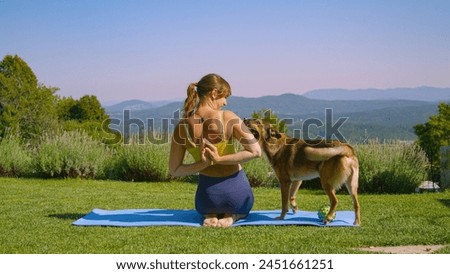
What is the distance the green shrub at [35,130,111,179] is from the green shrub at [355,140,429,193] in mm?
6049

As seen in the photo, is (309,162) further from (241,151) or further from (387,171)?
(387,171)

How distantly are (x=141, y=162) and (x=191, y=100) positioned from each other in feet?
22.6

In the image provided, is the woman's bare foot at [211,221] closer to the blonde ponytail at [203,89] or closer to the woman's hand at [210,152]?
the woman's hand at [210,152]

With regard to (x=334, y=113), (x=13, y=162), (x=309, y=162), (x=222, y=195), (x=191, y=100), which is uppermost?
(x=191, y=100)

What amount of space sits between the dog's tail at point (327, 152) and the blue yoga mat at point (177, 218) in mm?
759

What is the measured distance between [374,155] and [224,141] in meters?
6.06

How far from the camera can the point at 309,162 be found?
6809 mm

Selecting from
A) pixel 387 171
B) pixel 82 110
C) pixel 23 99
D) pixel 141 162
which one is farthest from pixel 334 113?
pixel 82 110

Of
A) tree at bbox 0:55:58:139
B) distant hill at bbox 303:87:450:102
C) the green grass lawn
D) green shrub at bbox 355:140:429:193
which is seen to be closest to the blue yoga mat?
the green grass lawn

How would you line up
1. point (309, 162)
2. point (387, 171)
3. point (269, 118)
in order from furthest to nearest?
point (269, 118)
point (387, 171)
point (309, 162)

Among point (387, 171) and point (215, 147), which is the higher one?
point (215, 147)

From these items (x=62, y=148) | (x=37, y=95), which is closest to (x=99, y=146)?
(x=62, y=148)

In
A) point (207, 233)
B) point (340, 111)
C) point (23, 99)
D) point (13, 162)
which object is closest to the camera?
point (207, 233)
